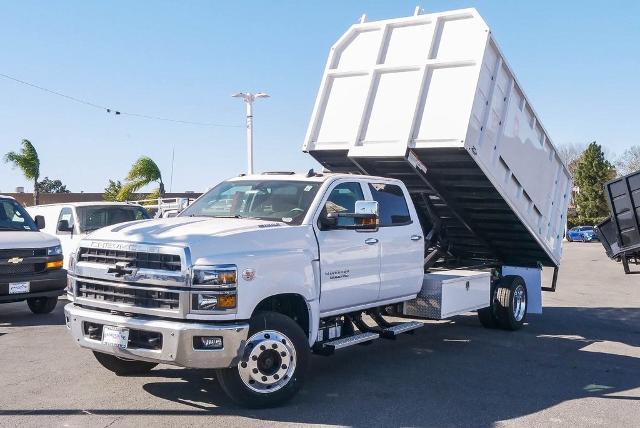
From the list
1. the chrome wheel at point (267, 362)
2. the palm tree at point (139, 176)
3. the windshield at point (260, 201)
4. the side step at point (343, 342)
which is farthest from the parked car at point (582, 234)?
the chrome wheel at point (267, 362)

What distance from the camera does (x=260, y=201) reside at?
7191 millimetres

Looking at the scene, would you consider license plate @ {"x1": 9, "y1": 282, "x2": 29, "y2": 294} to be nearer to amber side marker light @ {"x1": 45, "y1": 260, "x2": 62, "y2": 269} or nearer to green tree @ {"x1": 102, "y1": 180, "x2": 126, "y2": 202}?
amber side marker light @ {"x1": 45, "y1": 260, "x2": 62, "y2": 269}

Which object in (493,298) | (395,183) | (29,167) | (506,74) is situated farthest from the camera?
(29,167)

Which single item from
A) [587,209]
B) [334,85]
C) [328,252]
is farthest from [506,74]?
[587,209]

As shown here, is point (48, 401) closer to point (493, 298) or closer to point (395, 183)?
point (395, 183)

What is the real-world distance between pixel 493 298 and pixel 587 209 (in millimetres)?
48304

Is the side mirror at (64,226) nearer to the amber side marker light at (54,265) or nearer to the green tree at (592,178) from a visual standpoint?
the amber side marker light at (54,265)

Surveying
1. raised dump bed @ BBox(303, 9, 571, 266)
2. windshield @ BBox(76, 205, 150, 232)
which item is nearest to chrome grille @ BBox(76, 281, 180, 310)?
raised dump bed @ BBox(303, 9, 571, 266)

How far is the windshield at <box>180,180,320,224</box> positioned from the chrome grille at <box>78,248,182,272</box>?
4.40 ft

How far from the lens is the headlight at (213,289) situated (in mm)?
5551

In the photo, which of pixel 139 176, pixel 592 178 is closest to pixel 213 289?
pixel 139 176

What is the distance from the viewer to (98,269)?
606cm

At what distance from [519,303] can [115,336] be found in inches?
272

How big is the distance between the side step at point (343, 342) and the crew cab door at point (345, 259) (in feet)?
1.07
